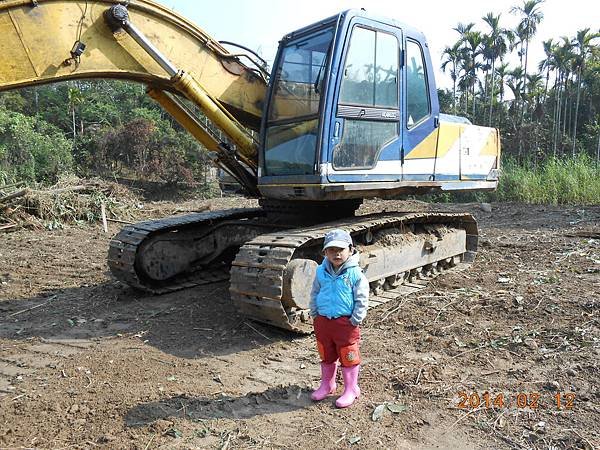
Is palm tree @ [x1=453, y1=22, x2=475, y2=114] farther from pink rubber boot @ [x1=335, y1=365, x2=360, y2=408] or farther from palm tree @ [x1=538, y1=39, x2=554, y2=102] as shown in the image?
pink rubber boot @ [x1=335, y1=365, x2=360, y2=408]

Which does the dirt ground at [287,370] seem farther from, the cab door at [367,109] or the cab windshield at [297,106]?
the cab windshield at [297,106]

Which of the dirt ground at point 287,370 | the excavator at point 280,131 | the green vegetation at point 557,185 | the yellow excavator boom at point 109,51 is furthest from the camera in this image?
the green vegetation at point 557,185

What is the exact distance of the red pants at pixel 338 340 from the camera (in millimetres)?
3516

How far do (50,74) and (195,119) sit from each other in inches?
74.3

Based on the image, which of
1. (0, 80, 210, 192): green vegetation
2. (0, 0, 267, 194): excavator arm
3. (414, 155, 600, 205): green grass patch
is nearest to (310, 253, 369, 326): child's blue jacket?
(0, 0, 267, 194): excavator arm

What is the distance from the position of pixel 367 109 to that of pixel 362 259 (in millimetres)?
1530

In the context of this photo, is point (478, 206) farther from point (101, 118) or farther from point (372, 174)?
point (101, 118)

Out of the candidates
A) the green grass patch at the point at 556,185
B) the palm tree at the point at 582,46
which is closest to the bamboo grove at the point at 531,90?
the palm tree at the point at 582,46

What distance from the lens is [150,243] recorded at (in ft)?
19.5

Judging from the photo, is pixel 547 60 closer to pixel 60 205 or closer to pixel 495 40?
pixel 495 40

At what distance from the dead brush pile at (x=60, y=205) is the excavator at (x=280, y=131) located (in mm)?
6507

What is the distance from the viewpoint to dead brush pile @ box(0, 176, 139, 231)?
1127 centimetres

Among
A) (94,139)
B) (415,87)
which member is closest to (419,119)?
(415,87)

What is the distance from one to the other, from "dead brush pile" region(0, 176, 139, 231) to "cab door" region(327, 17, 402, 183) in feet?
27.6
